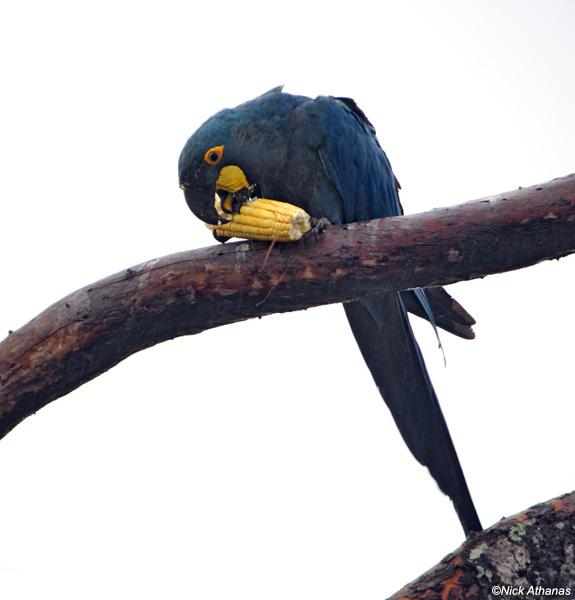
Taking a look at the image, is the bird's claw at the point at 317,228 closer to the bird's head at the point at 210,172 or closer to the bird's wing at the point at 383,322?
the bird's head at the point at 210,172

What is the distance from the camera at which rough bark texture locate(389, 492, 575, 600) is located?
1.14 meters

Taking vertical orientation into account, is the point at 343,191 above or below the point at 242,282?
above

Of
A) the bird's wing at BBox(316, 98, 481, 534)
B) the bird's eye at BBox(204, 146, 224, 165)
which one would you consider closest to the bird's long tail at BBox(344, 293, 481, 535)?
the bird's wing at BBox(316, 98, 481, 534)

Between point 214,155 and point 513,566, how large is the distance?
139 centimetres

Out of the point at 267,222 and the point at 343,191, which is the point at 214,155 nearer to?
the point at 267,222

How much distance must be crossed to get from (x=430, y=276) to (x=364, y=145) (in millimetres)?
780

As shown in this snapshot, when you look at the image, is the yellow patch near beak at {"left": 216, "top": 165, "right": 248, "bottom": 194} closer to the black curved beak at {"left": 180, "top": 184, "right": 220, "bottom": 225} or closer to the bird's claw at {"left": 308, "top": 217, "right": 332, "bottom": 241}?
the black curved beak at {"left": 180, "top": 184, "right": 220, "bottom": 225}

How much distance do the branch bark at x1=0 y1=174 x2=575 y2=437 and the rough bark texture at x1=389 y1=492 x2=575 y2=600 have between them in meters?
0.63

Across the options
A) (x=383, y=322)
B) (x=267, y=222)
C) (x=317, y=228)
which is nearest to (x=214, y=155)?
(x=267, y=222)

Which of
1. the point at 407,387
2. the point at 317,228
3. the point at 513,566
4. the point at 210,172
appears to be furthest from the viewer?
the point at 407,387

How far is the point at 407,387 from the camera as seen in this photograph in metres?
1.89

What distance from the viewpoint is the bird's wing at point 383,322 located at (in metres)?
1.78

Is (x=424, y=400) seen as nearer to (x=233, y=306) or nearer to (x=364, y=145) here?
(x=233, y=306)

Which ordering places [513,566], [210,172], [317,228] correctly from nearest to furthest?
[513,566] < [317,228] < [210,172]
